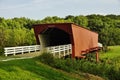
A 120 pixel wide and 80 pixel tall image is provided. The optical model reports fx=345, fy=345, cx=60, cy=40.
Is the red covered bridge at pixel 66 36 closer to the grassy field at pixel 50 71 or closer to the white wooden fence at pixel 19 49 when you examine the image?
the white wooden fence at pixel 19 49

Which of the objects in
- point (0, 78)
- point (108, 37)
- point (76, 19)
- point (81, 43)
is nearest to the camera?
point (0, 78)

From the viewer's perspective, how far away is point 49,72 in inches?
894

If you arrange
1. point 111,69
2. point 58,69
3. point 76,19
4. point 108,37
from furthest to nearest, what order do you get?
point 76,19 < point 108,37 < point 111,69 < point 58,69

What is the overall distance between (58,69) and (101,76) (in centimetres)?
347

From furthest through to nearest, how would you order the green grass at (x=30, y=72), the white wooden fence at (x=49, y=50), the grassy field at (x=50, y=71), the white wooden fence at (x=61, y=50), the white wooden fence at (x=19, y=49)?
the white wooden fence at (x=61, y=50) < the white wooden fence at (x=49, y=50) < the white wooden fence at (x=19, y=49) < the grassy field at (x=50, y=71) < the green grass at (x=30, y=72)

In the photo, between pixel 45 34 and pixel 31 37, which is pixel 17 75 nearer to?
pixel 45 34

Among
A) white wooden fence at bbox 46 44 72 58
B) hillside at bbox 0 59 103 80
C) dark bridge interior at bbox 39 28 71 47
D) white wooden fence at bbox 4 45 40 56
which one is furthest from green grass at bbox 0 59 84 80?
dark bridge interior at bbox 39 28 71 47

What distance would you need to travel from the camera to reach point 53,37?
47.5 meters

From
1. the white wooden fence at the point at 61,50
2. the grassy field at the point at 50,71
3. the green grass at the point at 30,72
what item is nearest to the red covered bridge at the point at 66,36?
the white wooden fence at the point at 61,50

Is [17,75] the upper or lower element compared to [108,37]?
upper

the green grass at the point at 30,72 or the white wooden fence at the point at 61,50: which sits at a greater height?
the green grass at the point at 30,72

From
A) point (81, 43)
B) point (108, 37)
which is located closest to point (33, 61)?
point (81, 43)

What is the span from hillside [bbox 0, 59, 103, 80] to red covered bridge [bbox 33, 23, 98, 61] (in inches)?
510

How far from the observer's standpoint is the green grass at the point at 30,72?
62.5 feet
